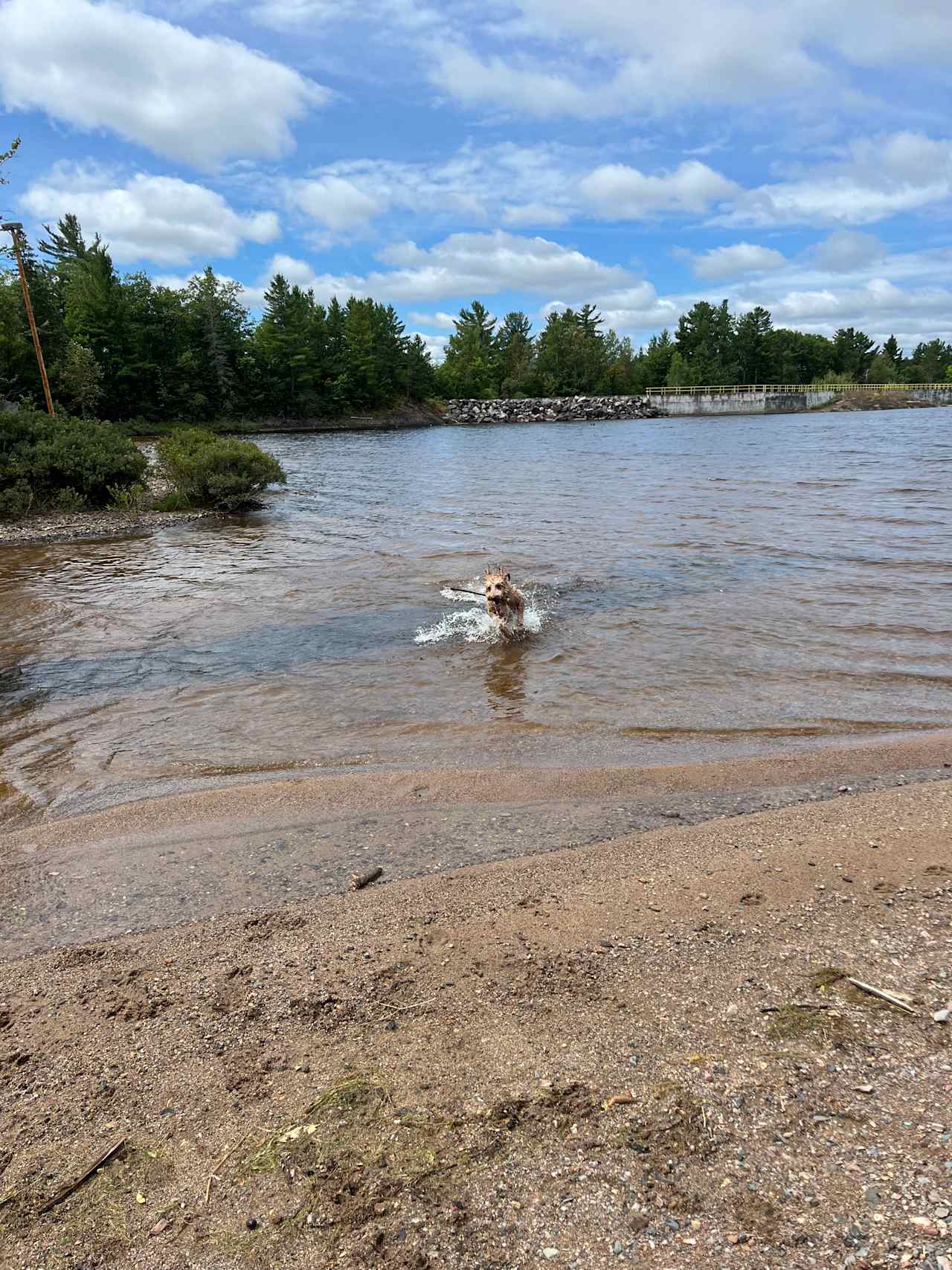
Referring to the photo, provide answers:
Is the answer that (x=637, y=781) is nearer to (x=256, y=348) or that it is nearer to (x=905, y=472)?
(x=905, y=472)

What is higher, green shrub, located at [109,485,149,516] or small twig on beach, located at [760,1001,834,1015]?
green shrub, located at [109,485,149,516]

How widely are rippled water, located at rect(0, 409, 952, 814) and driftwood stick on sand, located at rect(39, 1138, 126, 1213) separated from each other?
3509 mm

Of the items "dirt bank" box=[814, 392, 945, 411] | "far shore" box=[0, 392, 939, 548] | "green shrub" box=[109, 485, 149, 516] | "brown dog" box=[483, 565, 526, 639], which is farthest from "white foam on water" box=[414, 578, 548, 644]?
"dirt bank" box=[814, 392, 945, 411]

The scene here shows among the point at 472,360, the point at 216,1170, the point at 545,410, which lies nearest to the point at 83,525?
the point at 216,1170

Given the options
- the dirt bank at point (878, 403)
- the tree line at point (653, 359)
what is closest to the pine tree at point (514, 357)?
the tree line at point (653, 359)

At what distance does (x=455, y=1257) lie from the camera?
2223 mm

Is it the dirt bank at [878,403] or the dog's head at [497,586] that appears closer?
the dog's head at [497,586]

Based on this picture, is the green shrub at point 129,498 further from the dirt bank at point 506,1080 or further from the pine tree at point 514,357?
the pine tree at point 514,357

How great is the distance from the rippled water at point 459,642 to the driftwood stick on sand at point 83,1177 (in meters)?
3.51

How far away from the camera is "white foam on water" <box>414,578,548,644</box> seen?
10031 millimetres

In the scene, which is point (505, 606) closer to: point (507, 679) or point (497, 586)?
point (497, 586)

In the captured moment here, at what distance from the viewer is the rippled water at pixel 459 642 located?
22.0 ft

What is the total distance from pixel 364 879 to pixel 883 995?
2.75 metres

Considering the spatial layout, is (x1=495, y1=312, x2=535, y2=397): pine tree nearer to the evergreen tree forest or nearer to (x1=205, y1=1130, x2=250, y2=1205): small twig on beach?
the evergreen tree forest
